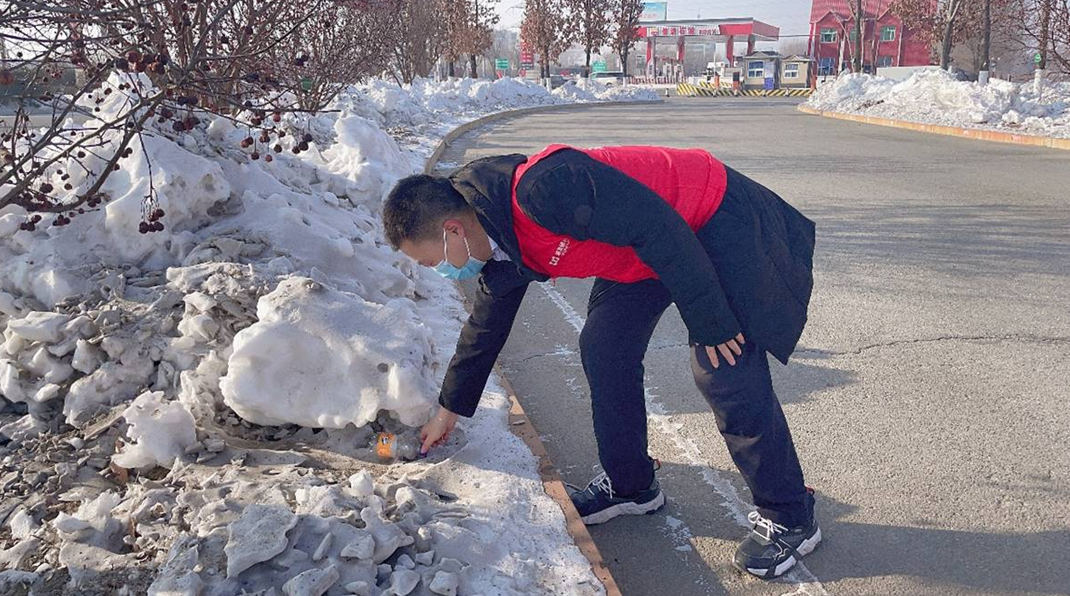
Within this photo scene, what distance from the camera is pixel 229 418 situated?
343 cm

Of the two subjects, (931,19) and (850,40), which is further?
(850,40)

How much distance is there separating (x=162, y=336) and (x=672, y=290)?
234cm

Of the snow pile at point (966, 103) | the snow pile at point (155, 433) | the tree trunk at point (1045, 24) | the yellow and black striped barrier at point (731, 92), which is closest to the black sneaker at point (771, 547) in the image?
the snow pile at point (155, 433)

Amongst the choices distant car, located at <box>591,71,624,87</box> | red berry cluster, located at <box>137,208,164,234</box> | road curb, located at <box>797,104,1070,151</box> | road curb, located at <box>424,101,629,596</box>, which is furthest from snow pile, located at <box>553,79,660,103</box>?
red berry cluster, located at <box>137,208,164,234</box>

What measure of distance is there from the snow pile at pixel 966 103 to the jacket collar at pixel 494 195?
49.3 ft

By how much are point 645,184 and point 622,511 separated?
4.17 ft

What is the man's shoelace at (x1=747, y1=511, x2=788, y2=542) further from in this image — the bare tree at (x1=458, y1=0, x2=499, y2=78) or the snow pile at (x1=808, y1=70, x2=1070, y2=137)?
the bare tree at (x1=458, y1=0, x2=499, y2=78)

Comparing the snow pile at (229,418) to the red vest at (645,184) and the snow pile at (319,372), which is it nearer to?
the snow pile at (319,372)

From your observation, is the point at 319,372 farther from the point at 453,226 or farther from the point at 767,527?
the point at 767,527

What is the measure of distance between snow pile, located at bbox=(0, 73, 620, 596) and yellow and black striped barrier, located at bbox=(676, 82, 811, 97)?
3885 centimetres

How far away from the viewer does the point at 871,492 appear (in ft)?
10.6

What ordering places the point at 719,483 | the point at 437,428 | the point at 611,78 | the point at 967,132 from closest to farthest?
the point at 437,428, the point at 719,483, the point at 967,132, the point at 611,78

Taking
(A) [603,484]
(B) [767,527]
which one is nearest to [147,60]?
(A) [603,484]

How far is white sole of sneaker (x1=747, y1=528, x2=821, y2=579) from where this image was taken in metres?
2.77
